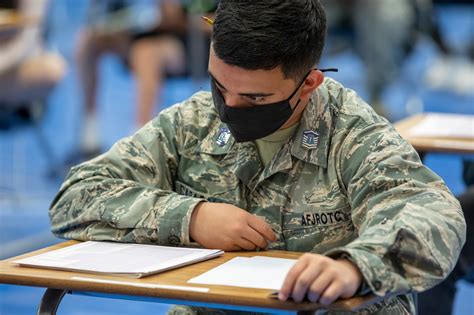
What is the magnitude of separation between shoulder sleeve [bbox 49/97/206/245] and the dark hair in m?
0.30

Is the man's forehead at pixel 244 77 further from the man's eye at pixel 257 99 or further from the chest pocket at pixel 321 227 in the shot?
the chest pocket at pixel 321 227

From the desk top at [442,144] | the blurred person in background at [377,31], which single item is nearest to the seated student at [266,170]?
the desk top at [442,144]

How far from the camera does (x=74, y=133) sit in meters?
7.75

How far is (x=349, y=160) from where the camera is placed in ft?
6.26

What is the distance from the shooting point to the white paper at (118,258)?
172cm

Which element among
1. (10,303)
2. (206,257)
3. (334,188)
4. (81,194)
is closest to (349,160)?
(334,188)

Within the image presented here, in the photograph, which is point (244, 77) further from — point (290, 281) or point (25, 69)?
point (25, 69)

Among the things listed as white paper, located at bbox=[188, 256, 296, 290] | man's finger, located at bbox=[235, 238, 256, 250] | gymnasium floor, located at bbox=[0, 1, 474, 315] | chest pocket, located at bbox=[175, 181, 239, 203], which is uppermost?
chest pocket, located at bbox=[175, 181, 239, 203]

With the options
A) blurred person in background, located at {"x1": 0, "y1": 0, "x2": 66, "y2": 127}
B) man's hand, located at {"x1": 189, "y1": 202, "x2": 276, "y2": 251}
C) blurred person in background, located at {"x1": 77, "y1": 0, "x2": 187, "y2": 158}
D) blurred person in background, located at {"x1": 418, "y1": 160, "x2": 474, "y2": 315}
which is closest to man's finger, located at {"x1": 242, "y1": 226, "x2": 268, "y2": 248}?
man's hand, located at {"x1": 189, "y1": 202, "x2": 276, "y2": 251}

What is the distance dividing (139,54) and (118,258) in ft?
15.6

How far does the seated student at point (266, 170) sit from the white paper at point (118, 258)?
0.06 m

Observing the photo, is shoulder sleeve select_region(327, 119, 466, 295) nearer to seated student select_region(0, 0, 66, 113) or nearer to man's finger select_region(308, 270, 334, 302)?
man's finger select_region(308, 270, 334, 302)

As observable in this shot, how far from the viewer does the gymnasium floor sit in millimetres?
4211

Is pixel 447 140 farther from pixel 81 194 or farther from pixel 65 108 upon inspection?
pixel 65 108
